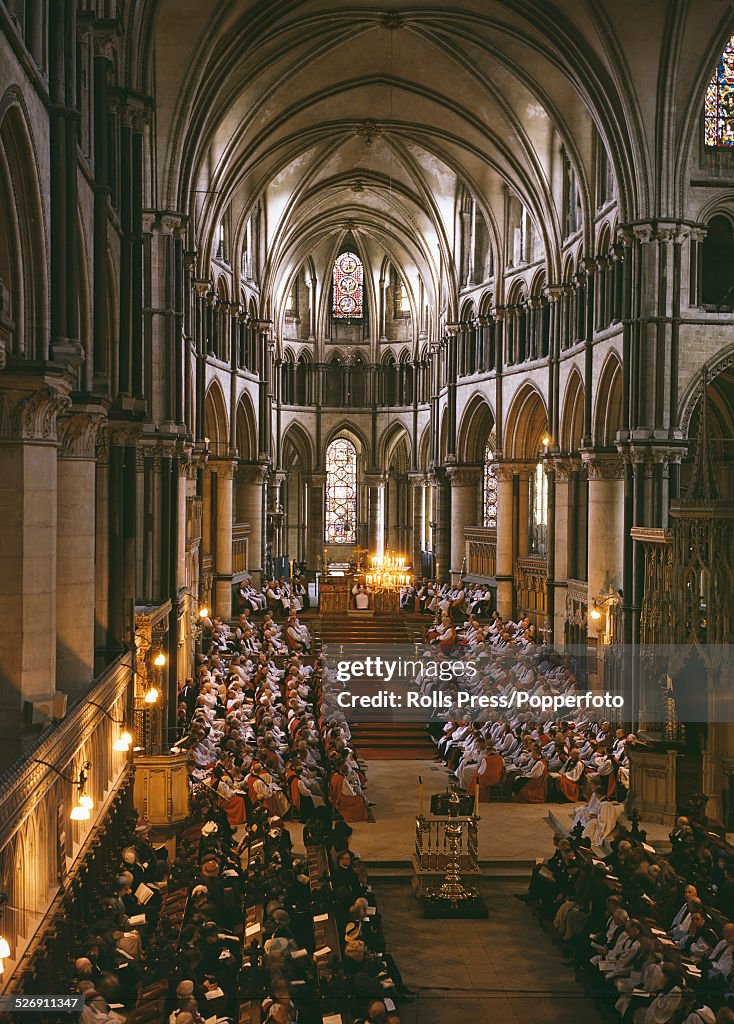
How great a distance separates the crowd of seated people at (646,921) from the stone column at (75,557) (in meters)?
7.53

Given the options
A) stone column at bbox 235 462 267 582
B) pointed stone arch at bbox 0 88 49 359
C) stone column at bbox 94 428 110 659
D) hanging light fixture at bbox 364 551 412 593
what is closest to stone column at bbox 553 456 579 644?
hanging light fixture at bbox 364 551 412 593

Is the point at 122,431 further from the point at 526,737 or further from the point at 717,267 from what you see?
the point at 717,267

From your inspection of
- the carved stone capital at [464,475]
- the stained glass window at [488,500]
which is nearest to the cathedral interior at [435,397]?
the carved stone capital at [464,475]

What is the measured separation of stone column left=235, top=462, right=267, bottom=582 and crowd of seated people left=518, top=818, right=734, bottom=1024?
30173 mm

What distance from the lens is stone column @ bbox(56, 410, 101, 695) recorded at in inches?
594

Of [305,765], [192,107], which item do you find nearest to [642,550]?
[305,765]

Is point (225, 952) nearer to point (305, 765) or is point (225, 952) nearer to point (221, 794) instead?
point (221, 794)

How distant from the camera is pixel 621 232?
25.8 metres

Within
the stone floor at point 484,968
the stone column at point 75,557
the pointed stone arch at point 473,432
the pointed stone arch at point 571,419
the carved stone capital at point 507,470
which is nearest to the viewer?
the stone floor at point 484,968

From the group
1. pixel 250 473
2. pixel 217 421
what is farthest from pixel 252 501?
pixel 217 421

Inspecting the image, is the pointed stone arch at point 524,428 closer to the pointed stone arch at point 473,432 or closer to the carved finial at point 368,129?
the pointed stone arch at point 473,432

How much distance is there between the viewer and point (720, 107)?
2605 cm

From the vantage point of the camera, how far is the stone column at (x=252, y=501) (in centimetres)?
4584

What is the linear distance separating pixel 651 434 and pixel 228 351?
64.0ft
